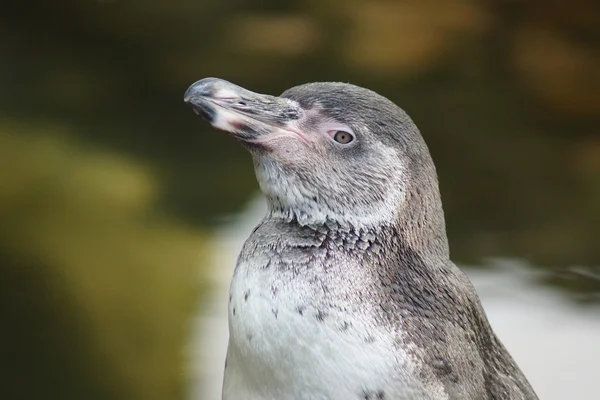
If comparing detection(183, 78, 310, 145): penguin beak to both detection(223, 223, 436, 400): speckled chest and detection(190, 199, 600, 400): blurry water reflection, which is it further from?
detection(190, 199, 600, 400): blurry water reflection

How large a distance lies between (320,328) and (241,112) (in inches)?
10.6

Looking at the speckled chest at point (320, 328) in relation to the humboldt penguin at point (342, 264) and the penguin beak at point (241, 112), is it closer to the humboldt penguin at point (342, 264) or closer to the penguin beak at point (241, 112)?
the humboldt penguin at point (342, 264)

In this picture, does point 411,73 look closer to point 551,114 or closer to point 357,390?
point 551,114

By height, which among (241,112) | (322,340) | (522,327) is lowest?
(322,340)

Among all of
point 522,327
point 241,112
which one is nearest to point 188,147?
point 522,327

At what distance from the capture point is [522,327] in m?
2.15

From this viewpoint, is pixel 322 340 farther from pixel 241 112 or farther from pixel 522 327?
pixel 522 327

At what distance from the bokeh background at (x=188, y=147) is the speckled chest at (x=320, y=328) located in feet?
2.64

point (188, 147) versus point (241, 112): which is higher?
point (188, 147)

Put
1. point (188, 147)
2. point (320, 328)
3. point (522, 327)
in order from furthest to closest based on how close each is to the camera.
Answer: point (188, 147) → point (522, 327) → point (320, 328)

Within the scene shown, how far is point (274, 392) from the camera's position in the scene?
3.72 feet

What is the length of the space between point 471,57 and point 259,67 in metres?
0.69

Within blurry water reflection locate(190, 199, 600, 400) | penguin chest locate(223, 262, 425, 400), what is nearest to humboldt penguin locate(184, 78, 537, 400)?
penguin chest locate(223, 262, 425, 400)

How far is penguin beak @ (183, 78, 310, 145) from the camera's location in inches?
43.3
